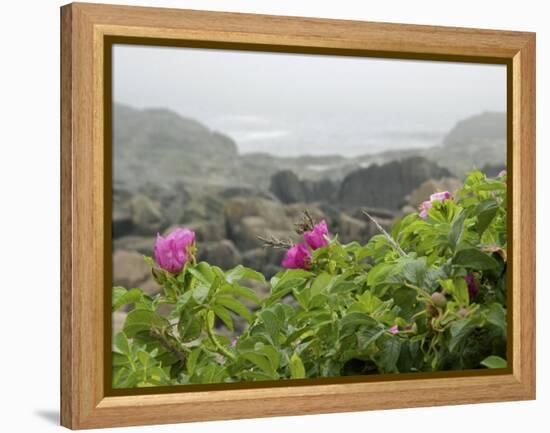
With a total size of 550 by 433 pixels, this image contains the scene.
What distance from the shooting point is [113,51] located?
307 centimetres

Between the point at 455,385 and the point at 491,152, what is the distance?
0.62 meters

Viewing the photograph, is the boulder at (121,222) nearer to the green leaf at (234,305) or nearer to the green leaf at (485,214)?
the green leaf at (234,305)

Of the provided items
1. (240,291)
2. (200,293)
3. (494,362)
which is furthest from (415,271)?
(200,293)

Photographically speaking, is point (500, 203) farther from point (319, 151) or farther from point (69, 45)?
point (69, 45)

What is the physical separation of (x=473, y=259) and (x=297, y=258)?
0.45 metres

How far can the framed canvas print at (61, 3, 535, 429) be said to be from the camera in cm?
304

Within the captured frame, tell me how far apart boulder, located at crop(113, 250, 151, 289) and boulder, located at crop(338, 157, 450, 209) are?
0.55 m

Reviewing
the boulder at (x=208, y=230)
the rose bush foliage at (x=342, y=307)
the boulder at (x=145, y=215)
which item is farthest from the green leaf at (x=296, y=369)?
the boulder at (x=145, y=215)

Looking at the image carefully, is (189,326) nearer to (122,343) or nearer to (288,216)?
(122,343)

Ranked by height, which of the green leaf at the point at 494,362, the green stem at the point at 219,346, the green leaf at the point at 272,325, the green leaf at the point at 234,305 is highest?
the green leaf at the point at 234,305

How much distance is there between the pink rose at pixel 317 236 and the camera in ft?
10.9

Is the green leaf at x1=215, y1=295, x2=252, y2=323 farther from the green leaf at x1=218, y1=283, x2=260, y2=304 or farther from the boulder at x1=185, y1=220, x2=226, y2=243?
the boulder at x1=185, y1=220, x2=226, y2=243

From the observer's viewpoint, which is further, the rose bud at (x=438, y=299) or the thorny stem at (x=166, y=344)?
the rose bud at (x=438, y=299)

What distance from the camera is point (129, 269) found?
3107 millimetres
